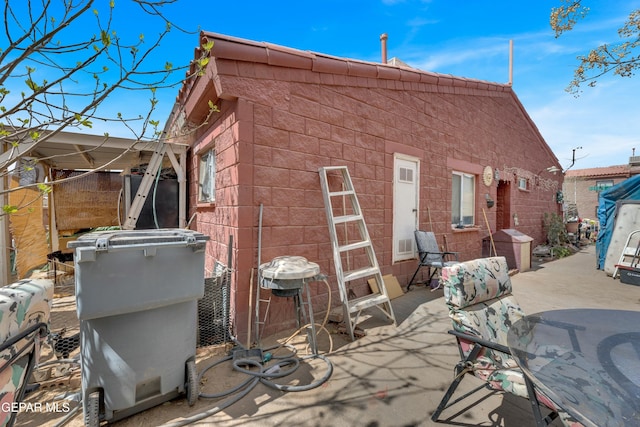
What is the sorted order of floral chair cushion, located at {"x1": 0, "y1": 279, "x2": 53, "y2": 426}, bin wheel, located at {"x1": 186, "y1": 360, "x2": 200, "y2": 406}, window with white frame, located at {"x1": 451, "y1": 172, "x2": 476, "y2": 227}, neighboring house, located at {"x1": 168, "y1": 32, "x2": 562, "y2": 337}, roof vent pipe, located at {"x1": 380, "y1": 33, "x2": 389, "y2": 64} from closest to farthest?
floral chair cushion, located at {"x1": 0, "y1": 279, "x2": 53, "y2": 426}
bin wheel, located at {"x1": 186, "y1": 360, "x2": 200, "y2": 406}
neighboring house, located at {"x1": 168, "y1": 32, "x2": 562, "y2": 337}
window with white frame, located at {"x1": 451, "y1": 172, "x2": 476, "y2": 227}
roof vent pipe, located at {"x1": 380, "y1": 33, "x2": 389, "y2": 64}

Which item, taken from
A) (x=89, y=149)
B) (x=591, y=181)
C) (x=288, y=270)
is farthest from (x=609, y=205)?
(x=591, y=181)

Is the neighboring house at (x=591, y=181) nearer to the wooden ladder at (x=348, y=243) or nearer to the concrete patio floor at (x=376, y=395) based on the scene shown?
the wooden ladder at (x=348, y=243)

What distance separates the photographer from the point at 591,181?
22.9 meters

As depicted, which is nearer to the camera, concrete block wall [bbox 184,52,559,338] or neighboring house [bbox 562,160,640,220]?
concrete block wall [bbox 184,52,559,338]

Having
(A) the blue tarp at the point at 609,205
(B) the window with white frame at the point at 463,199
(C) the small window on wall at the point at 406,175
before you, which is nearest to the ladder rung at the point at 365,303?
(C) the small window on wall at the point at 406,175

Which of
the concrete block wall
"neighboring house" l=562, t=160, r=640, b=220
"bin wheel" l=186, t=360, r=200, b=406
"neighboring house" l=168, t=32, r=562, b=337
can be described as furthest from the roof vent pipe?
"neighboring house" l=562, t=160, r=640, b=220

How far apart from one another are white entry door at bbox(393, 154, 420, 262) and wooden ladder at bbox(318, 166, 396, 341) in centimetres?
104

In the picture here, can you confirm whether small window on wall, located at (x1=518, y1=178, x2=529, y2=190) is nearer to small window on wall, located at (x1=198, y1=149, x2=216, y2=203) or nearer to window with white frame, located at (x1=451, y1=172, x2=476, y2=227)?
window with white frame, located at (x1=451, y1=172, x2=476, y2=227)

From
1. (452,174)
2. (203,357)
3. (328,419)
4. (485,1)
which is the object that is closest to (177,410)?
(203,357)

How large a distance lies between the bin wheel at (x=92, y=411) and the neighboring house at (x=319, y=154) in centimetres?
139

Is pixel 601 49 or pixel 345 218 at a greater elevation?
pixel 601 49

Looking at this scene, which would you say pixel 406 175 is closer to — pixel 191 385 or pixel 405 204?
pixel 405 204

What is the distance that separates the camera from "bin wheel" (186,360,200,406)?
2.01 meters

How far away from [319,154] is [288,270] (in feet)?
6.04
